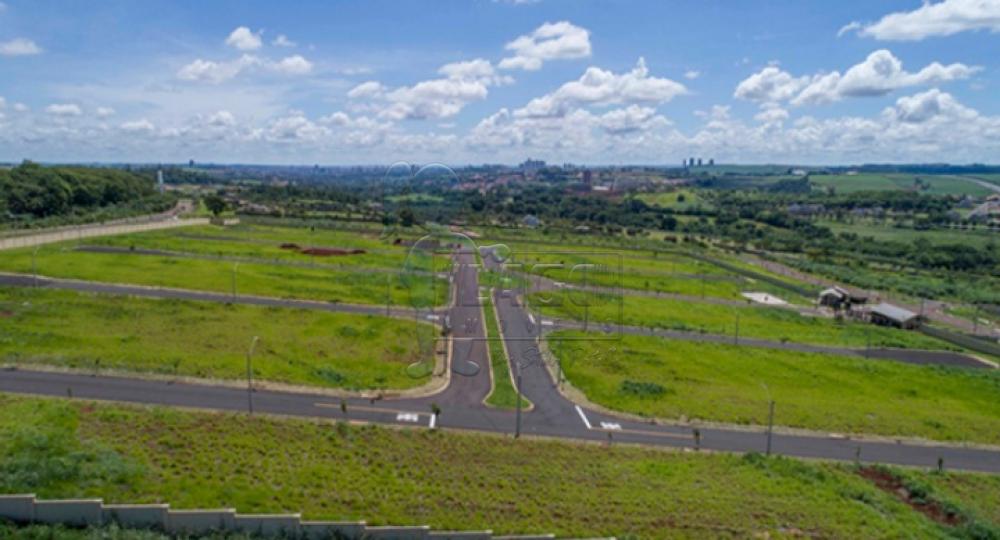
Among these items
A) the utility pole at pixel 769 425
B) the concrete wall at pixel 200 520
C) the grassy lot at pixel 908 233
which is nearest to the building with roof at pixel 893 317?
the utility pole at pixel 769 425

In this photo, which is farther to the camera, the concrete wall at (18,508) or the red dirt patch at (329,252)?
the red dirt patch at (329,252)

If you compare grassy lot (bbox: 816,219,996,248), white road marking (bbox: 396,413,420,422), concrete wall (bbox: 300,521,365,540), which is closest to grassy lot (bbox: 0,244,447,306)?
white road marking (bbox: 396,413,420,422)

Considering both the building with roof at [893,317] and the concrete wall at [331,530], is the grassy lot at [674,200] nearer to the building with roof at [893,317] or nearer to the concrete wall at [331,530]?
the building with roof at [893,317]

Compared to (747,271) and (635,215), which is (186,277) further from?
(635,215)

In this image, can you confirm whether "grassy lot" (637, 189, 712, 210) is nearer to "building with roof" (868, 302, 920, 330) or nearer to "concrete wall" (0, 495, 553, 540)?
"building with roof" (868, 302, 920, 330)

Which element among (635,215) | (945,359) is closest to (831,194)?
(635,215)
